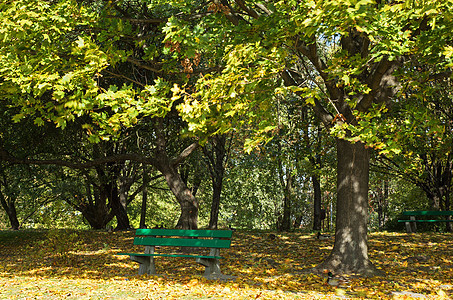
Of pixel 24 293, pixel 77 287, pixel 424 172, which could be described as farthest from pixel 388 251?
pixel 24 293

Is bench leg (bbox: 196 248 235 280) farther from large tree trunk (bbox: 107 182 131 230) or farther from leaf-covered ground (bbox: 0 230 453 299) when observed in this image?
large tree trunk (bbox: 107 182 131 230)

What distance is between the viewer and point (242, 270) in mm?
8570

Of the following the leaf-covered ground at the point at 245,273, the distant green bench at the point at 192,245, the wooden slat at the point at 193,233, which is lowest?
the leaf-covered ground at the point at 245,273

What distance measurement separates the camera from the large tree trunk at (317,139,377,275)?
7.91 metres

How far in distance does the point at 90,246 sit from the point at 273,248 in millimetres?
5432

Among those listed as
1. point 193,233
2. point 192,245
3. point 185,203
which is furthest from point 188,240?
point 185,203

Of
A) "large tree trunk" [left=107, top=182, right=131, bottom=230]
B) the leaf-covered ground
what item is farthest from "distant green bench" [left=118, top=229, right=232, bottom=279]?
"large tree trunk" [left=107, top=182, right=131, bottom=230]

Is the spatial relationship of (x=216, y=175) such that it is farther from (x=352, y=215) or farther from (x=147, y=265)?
(x=352, y=215)

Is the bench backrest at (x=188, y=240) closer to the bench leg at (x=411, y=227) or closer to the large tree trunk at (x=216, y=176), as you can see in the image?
the large tree trunk at (x=216, y=176)

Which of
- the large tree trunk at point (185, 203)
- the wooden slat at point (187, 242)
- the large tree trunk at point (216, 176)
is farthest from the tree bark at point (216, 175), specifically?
the wooden slat at point (187, 242)

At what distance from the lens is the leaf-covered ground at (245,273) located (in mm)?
6223

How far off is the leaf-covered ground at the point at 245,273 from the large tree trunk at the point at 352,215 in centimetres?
46

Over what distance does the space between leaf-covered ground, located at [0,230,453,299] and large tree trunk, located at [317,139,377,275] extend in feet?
1.51

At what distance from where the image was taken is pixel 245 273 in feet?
27.1
